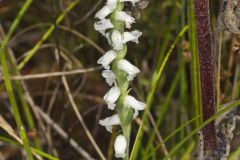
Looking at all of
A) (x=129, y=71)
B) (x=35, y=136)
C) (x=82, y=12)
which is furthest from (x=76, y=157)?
(x=129, y=71)

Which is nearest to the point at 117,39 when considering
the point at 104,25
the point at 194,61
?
the point at 104,25

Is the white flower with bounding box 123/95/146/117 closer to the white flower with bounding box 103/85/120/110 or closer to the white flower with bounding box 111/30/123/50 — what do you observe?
the white flower with bounding box 103/85/120/110

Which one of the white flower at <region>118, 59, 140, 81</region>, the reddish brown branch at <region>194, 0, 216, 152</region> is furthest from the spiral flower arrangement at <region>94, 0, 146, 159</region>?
the reddish brown branch at <region>194, 0, 216, 152</region>

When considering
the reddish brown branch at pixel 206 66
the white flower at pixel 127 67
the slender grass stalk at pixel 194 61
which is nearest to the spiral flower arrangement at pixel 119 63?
the white flower at pixel 127 67

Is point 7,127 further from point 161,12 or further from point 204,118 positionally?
point 161,12

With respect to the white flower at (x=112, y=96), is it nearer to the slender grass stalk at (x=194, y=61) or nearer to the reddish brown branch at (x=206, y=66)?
the reddish brown branch at (x=206, y=66)

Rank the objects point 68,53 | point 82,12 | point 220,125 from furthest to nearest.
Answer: point 82,12
point 68,53
point 220,125

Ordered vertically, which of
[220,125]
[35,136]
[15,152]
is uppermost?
[220,125]
